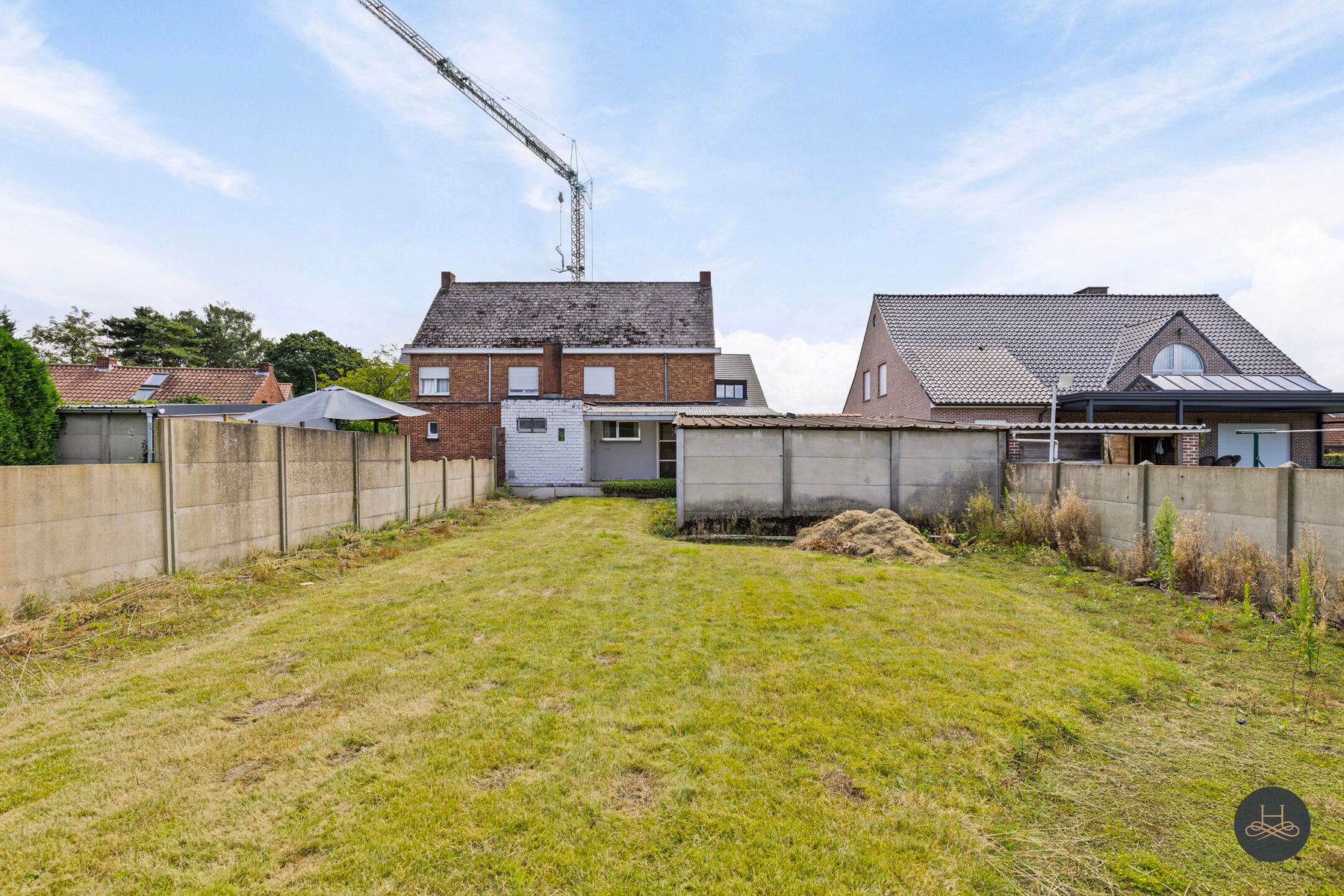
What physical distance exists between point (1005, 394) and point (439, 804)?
19.5 m

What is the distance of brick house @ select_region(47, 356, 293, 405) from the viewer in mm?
26969

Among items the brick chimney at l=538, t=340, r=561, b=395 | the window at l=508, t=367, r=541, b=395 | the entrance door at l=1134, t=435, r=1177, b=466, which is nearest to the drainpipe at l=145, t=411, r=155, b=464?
the brick chimney at l=538, t=340, r=561, b=395

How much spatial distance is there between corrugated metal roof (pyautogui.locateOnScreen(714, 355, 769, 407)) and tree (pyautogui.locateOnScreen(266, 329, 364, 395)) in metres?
38.8

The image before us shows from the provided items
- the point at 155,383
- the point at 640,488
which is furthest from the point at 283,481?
the point at 155,383

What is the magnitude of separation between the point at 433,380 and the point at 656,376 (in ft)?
31.4

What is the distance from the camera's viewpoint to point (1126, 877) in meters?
2.36

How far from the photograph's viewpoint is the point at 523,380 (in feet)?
81.8

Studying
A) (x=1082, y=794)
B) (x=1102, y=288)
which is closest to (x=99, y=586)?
(x=1082, y=794)

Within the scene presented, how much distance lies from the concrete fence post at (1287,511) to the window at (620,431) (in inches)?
664

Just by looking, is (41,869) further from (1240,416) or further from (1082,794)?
A: (1240,416)

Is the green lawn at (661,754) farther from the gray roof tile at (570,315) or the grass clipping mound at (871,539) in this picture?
the gray roof tile at (570,315)

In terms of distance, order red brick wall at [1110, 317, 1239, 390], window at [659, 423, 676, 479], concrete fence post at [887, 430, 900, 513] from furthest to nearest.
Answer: window at [659, 423, 676, 479]
red brick wall at [1110, 317, 1239, 390]
concrete fence post at [887, 430, 900, 513]

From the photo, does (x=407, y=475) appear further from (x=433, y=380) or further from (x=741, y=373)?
(x=741, y=373)

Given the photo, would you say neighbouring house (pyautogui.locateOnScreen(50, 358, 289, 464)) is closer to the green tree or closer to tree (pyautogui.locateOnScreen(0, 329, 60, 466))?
tree (pyautogui.locateOnScreen(0, 329, 60, 466))
